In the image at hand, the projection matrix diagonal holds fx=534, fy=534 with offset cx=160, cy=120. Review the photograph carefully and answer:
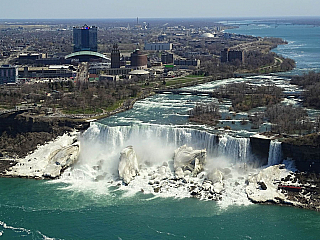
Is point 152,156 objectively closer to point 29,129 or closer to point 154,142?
point 154,142

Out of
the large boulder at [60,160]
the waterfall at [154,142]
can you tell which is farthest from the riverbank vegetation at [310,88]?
the large boulder at [60,160]

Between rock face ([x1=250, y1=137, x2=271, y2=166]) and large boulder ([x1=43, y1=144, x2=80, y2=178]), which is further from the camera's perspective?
large boulder ([x1=43, y1=144, x2=80, y2=178])

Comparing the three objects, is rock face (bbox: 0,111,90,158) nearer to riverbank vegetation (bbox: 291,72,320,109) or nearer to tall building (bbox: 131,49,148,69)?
riverbank vegetation (bbox: 291,72,320,109)

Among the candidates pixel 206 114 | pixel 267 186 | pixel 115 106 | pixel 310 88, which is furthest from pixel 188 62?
pixel 267 186

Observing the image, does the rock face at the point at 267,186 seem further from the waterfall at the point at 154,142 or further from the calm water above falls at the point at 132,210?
the waterfall at the point at 154,142

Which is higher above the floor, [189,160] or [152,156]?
[189,160]

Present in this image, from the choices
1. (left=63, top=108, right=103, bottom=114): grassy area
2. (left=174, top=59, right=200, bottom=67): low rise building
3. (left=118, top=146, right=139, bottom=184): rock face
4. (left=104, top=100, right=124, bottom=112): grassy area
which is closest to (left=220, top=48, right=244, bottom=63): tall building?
(left=174, top=59, right=200, bottom=67): low rise building

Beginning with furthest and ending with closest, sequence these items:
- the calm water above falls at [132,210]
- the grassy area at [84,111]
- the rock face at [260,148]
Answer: the grassy area at [84,111] → the rock face at [260,148] → the calm water above falls at [132,210]
